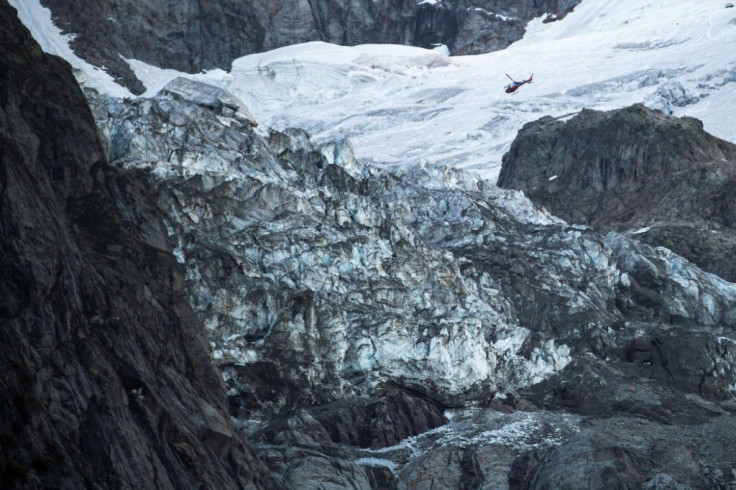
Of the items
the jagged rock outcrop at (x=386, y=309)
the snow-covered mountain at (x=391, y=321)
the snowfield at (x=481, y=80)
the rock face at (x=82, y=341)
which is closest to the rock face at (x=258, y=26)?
the snowfield at (x=481, y=80)

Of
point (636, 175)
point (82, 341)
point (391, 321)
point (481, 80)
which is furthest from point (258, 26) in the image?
point (82, 341)

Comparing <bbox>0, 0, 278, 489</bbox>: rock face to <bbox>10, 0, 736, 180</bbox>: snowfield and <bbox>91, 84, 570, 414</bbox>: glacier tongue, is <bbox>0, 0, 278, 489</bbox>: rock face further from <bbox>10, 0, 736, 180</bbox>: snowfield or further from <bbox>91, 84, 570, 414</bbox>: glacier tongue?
<bbox>10, 0, 736, 180</bbox>: snowfield

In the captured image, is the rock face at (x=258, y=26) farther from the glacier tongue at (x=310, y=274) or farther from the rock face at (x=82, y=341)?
the rock face at (x=82, y=341)

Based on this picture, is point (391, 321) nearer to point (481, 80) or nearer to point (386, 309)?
point (386, 309)

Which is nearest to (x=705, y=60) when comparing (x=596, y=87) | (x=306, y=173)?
(x=596, y=87)

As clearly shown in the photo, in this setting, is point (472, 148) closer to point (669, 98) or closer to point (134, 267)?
point (669, 98)

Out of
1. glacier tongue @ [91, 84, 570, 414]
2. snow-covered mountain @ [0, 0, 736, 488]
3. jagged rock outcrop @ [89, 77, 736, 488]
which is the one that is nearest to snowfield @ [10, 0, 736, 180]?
snow-covered mountain @ [0, 0, 736, 488]
